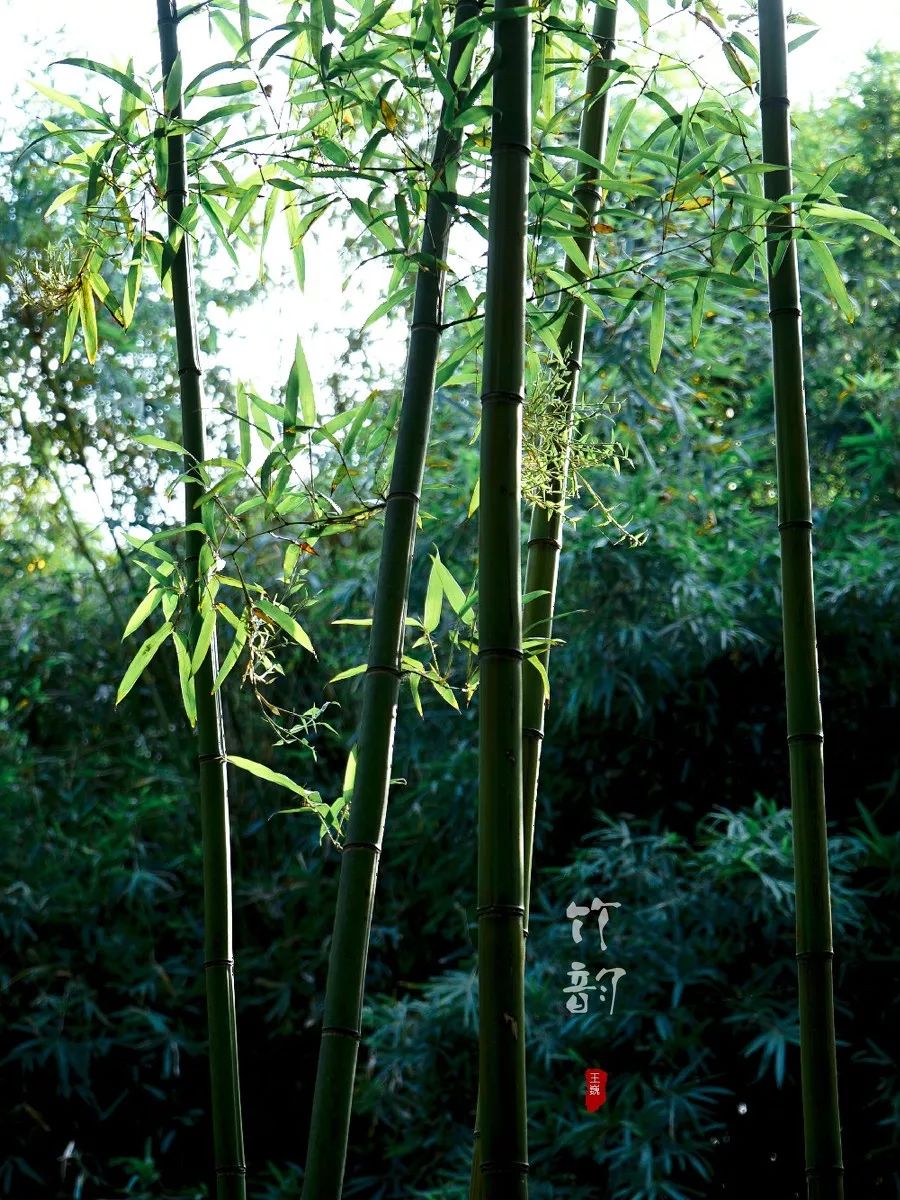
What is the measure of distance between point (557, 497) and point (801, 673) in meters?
0.40

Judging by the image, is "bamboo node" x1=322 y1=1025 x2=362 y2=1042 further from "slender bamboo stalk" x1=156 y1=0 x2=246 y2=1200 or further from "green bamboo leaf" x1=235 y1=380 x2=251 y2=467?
"green bamboo leaf" x1=235 y1=380 x2=251 y2=467

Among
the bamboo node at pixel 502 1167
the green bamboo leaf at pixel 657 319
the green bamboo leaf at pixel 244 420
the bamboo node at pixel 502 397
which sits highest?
the green bamboo leaf at pixel 657 319

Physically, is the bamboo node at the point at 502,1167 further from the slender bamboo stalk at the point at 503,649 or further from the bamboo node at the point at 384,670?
the bamboo node at the point at 384,670

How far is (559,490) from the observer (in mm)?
1653

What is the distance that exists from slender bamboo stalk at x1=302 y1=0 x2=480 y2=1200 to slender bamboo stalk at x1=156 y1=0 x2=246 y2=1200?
26cm

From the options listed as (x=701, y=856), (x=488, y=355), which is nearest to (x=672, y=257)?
(x=701, y=856)

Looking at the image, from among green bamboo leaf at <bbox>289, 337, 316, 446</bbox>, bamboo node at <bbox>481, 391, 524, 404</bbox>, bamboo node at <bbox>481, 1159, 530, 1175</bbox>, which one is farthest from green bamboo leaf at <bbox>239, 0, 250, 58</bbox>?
bamboo node at <bbox>481, 1159, 530, 1175</bbox>

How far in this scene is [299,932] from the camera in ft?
12.0

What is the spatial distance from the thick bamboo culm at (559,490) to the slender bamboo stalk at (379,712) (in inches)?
8.8

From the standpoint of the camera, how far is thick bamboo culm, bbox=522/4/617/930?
1.58 m

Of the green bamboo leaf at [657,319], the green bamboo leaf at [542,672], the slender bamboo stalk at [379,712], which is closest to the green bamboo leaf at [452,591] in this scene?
the green bamboo leaf at [542,672]

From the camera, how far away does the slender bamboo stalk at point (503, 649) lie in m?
1.11

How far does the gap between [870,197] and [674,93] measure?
0.64 meters

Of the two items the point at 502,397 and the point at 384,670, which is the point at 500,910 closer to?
the point at 384,670
